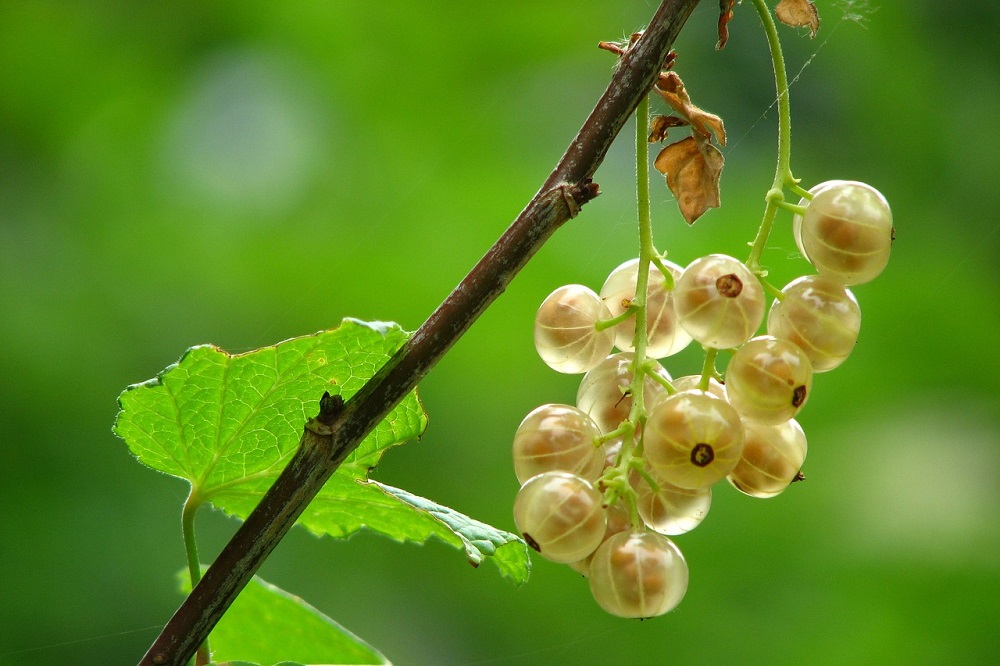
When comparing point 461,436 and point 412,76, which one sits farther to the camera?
point 412,76

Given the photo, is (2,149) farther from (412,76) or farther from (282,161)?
(412,76)

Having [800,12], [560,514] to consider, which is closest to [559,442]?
[560,514]

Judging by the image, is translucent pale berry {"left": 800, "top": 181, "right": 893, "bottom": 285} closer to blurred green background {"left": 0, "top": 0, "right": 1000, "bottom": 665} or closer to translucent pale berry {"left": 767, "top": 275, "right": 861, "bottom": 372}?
translucent pale berry {"left": 767, "top": 275, "right": 861, "bottom": 372}

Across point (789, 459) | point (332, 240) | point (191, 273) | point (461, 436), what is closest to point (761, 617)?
point (461, 436)

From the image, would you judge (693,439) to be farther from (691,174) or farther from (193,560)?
(193,560)

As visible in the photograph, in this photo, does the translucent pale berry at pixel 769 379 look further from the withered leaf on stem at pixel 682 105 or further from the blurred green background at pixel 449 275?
the blurred green background at pixel 449 275
